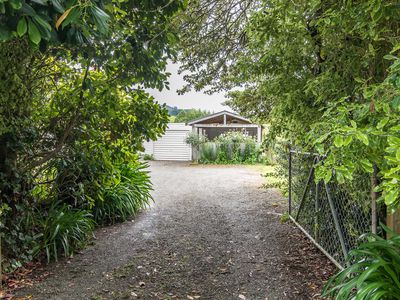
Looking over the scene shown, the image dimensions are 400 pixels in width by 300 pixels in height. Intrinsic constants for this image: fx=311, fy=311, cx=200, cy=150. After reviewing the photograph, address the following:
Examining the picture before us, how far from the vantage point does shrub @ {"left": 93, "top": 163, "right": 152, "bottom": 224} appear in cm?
524

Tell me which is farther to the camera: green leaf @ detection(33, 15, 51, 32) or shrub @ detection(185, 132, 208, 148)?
shrub @ detection(185, 132, 208, 148)

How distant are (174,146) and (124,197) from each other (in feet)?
40.9

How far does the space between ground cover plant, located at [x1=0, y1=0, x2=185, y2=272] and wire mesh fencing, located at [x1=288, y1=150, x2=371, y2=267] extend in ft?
6.75

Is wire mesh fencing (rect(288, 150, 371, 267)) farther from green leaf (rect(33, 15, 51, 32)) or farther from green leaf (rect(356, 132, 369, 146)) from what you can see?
green leaf (rect(33, 15, 51, 32))

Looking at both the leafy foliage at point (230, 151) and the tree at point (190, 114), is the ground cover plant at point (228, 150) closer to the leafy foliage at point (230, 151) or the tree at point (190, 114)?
the leafy foliage at point (230, 151)

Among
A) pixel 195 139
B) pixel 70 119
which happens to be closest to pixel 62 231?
pixel 70 119

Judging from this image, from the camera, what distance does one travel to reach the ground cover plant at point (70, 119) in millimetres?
3029

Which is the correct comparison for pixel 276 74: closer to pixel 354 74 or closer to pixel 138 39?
pixel 354 74

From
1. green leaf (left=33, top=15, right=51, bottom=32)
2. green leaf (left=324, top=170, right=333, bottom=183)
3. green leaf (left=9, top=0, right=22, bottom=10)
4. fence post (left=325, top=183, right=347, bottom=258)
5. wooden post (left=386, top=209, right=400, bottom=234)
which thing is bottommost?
fence post (left=325, top=183, right=347, bottom=258)

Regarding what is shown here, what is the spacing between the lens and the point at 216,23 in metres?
6.12

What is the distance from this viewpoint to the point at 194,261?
12.4 ft

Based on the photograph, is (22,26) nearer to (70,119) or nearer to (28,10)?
(28,10)

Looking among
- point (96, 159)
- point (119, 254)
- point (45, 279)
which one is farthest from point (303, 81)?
point (45, 279)

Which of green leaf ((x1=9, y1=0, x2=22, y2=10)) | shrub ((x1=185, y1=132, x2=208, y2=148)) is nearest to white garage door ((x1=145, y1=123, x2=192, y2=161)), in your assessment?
shrub ((x1=185, y1=132, x2=208, y2=148))
